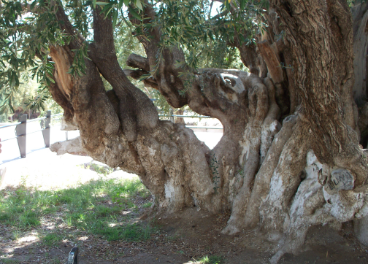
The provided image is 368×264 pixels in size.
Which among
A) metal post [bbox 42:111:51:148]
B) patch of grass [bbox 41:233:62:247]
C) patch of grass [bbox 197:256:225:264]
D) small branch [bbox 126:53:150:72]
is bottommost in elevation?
patch of grass [bbox 197:256:225:264]

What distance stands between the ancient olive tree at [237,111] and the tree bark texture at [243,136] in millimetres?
16

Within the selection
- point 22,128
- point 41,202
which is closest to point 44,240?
point 41,202

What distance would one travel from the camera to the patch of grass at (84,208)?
532 cm

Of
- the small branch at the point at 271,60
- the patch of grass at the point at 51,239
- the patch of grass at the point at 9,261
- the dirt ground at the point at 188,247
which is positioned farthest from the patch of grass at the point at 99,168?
the small branch at the point at 271,60

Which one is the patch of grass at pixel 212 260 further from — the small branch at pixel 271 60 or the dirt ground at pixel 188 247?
the small branch at pixel 271 60

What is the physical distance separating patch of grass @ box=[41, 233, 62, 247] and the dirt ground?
0.08 metres

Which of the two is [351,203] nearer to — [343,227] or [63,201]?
[343,227]

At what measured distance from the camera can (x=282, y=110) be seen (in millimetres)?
5320

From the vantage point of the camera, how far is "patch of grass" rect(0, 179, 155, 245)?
5.32 meters

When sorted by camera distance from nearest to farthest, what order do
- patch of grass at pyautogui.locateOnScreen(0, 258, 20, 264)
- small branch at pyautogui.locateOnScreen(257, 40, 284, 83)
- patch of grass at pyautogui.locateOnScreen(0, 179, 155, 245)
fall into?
patch of grass at pyautogui.locateOnScreen(0, 258, 20, 264) → small branch at pyautogui.locateOnScreen(257, 40, 284, 83) → patch of grass at pyautogui.locateOnScreen(0, 179, 155, 245)

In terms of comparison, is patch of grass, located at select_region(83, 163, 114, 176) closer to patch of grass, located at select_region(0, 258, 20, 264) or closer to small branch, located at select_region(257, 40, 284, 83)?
patch of grass, located at select_region(0, 258, 20, 264)

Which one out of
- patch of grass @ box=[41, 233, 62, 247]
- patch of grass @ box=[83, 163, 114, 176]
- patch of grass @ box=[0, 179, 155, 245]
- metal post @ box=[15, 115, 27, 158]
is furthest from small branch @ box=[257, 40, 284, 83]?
metal post @ box=[15, 115, 27, 158]

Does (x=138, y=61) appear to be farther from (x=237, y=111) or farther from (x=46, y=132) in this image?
(x=46, y=132)

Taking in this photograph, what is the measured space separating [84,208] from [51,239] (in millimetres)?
1597
